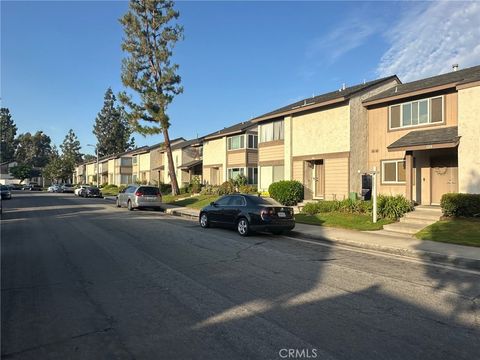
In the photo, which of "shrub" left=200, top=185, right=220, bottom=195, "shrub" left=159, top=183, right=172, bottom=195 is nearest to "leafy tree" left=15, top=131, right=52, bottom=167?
"shrub" left=159, top=183, right=172, bottom=195

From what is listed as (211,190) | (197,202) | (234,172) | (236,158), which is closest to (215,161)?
(234,172)

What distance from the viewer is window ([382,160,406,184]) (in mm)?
19328

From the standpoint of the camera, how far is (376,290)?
696cm

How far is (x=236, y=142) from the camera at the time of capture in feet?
115

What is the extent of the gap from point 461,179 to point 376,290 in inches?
433

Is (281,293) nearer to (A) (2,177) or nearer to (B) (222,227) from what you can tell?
(B) (222,227)

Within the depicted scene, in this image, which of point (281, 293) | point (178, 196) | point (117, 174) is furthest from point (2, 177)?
point (281, 293)

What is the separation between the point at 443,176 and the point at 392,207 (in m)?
3.40

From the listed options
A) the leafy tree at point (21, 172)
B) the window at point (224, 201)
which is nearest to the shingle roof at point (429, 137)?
the window at point (224, 201)

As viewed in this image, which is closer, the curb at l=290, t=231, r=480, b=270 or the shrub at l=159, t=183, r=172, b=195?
the curb at l=290, t=231, r=480, b=270

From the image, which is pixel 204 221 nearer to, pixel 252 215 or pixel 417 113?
pixel 252 215

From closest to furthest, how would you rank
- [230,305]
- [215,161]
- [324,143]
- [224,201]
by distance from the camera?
[230,305], [224,201], [324,143], [215,161]

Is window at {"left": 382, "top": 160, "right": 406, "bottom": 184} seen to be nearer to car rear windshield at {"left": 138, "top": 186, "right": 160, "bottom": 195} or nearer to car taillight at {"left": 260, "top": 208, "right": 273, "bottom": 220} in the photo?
car taillight at {"left": 260, "top": 208, "right": 273, "bottom": 220}

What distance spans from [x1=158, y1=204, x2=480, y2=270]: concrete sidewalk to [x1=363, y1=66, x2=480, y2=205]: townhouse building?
4672mm
